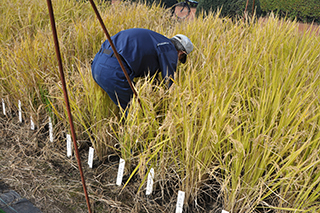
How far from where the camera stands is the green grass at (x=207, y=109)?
46.3 inches

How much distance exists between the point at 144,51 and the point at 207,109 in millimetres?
656

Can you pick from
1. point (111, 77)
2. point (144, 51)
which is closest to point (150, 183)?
point (111, 77)

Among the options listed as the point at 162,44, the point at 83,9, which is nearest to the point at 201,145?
the point at 162,44

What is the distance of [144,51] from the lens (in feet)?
5.45

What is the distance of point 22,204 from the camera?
135 cm

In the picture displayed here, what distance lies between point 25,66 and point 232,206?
68.7 inches

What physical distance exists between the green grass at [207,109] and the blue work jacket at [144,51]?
13cm

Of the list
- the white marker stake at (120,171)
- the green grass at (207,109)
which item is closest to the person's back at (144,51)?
the green grass at (207,109)

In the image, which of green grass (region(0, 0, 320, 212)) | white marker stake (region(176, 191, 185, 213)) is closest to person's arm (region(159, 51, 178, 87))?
green grass (region(0, 0, 320, 212))

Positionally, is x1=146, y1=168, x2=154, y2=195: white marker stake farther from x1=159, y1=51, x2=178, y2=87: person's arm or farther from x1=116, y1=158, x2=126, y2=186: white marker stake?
x1=159, y1=51, x2=178, y2=87: person's arm

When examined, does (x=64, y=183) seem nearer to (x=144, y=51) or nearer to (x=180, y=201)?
(x=180, y=201)

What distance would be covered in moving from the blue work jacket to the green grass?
0.13 meters

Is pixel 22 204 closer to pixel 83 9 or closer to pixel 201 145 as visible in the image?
pixel 201 145

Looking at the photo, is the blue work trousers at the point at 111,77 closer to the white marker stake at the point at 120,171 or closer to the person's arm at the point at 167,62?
the person's arm at the point at 167,62
